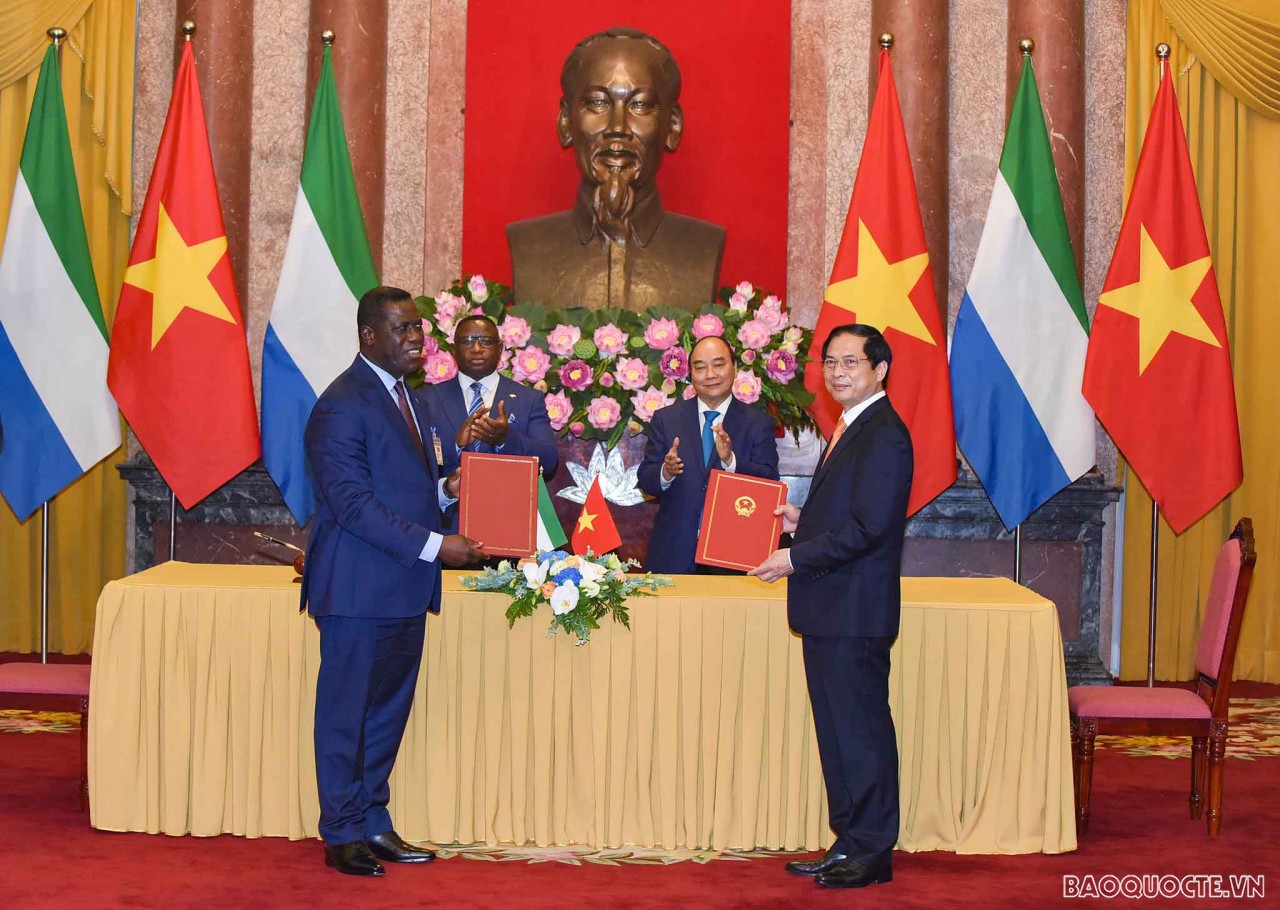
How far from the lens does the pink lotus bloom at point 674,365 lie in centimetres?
590

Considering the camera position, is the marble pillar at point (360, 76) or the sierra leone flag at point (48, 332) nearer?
the sierra leone flag at point (48, 332)

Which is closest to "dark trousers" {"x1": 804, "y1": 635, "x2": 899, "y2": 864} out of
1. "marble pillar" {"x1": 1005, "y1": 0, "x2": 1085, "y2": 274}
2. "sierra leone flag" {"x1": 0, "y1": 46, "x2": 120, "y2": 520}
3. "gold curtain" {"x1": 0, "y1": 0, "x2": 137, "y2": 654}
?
"marble pillar" {"x1": 1005, "y1": 0, "x2": 1085, "y2": 274}

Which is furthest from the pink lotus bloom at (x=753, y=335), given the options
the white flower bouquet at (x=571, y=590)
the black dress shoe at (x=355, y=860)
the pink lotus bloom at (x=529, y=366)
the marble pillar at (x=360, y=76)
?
the black dress shoe at (x=355, y=860)

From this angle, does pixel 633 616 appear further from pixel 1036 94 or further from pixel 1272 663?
pixel 1272 663

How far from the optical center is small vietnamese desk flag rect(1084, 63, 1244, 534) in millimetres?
6148

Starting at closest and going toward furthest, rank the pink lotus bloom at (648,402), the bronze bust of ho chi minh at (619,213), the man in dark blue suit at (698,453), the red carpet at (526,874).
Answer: the red carpet at (526,874) → the man in dark blue suit at (698,453) → the pink lotus bloom at (648,402) → the bronze bust of ho chi minh at (619,213)

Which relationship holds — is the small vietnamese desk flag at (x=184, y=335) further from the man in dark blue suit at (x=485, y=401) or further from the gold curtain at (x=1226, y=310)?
the gold curtain at (x=1226, y=310)

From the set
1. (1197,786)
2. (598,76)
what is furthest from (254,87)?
(1197,786)

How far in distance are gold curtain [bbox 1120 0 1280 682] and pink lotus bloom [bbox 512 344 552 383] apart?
3327mm

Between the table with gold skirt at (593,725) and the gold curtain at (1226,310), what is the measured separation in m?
3.42

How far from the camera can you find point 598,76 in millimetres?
6645

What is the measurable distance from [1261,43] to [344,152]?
4472mm

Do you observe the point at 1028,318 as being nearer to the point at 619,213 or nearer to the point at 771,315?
the point at 771,315

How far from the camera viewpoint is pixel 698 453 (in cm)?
525
